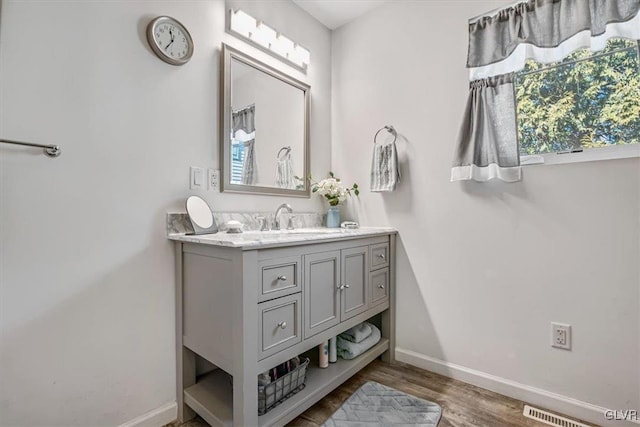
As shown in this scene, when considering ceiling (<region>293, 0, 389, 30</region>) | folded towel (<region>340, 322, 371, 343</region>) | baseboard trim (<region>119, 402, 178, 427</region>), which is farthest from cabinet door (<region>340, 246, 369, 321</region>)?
ceiling (<region>293, 0, 389, 30</region>)

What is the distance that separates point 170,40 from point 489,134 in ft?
5.69

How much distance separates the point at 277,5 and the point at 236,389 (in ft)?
7.40

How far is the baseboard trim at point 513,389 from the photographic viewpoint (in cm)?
147

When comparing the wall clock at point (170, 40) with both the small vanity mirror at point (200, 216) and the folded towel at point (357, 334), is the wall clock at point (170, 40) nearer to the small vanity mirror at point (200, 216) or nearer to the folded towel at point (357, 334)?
the small vanity mirror at point (200, 216)

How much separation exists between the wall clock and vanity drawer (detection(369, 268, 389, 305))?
5.21ft

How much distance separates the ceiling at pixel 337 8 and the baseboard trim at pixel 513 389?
2441 mm

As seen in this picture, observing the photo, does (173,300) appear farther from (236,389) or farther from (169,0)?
(169,0)

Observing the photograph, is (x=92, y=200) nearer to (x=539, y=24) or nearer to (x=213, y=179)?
(x=213, y=179)

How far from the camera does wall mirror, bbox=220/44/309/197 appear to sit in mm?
1758

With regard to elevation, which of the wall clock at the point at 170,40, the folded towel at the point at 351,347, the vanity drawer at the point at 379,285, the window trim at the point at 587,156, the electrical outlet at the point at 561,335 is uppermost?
the wall clock at the point at 170,40

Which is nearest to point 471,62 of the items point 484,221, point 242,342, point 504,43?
point 504,43

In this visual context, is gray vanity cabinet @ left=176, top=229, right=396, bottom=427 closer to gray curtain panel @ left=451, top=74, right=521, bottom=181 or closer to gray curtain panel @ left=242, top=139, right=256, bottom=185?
gray curtain panel @ left=242, top=139, right=256, bottom=185

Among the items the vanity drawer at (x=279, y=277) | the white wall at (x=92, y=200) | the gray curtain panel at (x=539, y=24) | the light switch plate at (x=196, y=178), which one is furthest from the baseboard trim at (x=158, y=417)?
the gray curtain panel at (x=539, y=24)

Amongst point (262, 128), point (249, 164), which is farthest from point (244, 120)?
point (249, 164)
